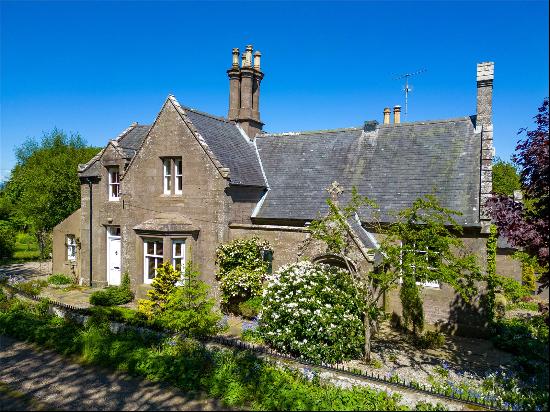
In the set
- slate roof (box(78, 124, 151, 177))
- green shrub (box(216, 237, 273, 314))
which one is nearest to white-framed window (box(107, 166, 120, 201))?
slate roof (box(78, 124, 151, 177))

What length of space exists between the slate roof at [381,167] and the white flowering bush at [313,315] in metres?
5.33

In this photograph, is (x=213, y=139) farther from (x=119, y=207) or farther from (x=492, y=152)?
(x=492, y=152)

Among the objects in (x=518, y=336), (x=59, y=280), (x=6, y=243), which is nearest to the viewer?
(x=518, y=336)

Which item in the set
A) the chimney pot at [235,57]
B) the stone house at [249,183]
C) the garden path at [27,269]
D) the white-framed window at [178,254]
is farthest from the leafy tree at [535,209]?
the garden path at [27,269]

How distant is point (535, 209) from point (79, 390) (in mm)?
12453

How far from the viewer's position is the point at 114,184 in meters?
22.4

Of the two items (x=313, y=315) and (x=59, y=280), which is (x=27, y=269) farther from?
(x=313, y=315)

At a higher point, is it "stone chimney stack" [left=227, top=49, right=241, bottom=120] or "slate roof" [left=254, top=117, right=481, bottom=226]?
"stone chimney stack" [left=227, top=49, right=241, bottom=120]

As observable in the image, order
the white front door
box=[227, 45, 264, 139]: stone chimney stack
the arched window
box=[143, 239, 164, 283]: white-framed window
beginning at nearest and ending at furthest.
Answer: the arched window, box=[143, 239, 164, 283]: white-framed window, the white front door, box=[227, 45, 264, 139]: stone chimney stack

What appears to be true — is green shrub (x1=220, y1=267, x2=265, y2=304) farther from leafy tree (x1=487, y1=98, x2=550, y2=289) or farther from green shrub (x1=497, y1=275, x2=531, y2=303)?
green shrub (x1=497, y1=275, x2=531, y2=303)

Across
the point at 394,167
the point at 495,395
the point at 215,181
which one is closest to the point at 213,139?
the point at 215,181

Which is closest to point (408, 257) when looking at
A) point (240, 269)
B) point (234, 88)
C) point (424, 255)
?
point (424, 255)

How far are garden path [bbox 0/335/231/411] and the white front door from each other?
1034 centimetres

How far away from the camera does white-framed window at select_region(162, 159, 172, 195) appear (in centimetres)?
1973
